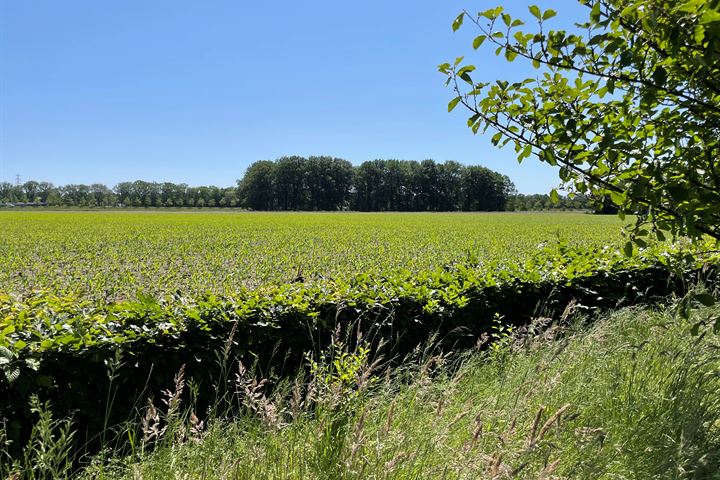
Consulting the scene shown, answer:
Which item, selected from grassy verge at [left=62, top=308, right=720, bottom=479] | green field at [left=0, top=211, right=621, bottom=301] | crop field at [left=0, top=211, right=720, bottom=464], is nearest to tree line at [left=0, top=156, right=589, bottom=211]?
green field at [left=0, top=211, right=621, bottom=301]

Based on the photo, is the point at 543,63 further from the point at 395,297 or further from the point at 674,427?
the point at 395,297

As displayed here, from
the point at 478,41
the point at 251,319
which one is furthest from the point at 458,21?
the point at 251,319

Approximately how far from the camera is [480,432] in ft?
6.11

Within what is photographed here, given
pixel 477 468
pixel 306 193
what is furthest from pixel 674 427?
pixel 306 193

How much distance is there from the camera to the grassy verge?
198 cm

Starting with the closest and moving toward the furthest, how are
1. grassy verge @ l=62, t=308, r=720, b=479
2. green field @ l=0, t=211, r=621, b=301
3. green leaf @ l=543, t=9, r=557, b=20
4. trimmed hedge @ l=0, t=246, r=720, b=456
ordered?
grassy verge @ l=62, t=308, r=720, b=479 < green leaf @ l=543, t=9, r=557, b=20 < trimmed hedge @ l=0, t=246, r=720, b=456 < green field @ l=0, t=211, r=621, b=301

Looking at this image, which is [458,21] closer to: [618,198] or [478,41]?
[478,41]

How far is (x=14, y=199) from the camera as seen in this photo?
153m

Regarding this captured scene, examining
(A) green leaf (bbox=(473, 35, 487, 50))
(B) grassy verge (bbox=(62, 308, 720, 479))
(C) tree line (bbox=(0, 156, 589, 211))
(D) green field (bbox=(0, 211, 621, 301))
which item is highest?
(C) tree line (bbox=(0, 156, 589, 211))

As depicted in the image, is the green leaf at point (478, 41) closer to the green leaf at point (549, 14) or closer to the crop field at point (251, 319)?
the green leaf at point (549, 14)

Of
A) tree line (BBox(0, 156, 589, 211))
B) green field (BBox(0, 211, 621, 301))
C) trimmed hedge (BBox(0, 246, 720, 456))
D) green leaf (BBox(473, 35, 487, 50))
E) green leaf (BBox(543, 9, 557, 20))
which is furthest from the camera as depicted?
tree line (BBox(0, 156, 589, 211))

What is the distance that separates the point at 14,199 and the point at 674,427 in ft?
637

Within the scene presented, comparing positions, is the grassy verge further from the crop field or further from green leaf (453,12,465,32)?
green leaf (453,12,465,32)

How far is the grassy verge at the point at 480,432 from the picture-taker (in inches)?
78.0
